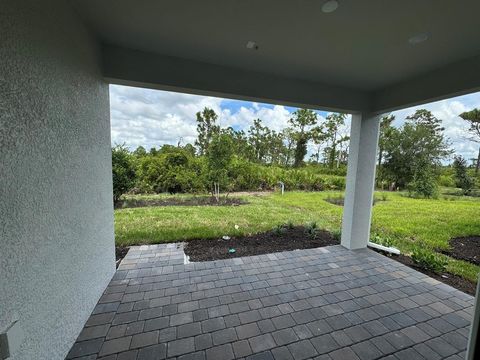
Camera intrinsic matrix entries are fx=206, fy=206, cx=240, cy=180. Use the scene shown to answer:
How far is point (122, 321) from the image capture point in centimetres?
189

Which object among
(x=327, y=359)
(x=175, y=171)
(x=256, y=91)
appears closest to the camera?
(x=327, y=359)

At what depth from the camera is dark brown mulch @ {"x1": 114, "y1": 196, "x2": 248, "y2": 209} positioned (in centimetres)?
555

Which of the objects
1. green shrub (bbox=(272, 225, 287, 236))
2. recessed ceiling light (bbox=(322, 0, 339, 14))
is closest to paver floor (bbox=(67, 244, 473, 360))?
green shrub (bbox=(272, 225, 287, 236))

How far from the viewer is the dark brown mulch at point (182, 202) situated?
5545 millimetres

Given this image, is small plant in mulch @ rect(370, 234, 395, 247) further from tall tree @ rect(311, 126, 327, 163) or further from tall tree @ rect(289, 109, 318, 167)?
tall tree @ rect(311, 126, 327, 163)

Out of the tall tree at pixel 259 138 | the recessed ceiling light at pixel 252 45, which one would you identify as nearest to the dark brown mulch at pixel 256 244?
the recessed ceiling light at pixel 252 45

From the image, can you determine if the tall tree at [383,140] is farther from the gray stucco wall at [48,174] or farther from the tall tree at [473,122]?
the gray stucco wall at [48,174]

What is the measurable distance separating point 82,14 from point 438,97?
12.4ft

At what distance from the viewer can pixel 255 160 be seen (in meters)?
9.55

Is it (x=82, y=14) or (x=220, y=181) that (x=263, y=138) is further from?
(x=82, y=14)

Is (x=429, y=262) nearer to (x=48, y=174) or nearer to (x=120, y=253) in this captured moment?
(x=48, y=174)

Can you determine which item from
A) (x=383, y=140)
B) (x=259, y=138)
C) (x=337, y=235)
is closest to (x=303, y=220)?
(x=337, y=235)

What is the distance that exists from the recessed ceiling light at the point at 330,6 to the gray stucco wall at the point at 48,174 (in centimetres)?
182

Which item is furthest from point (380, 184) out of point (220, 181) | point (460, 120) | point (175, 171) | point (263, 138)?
point (175, 171)
